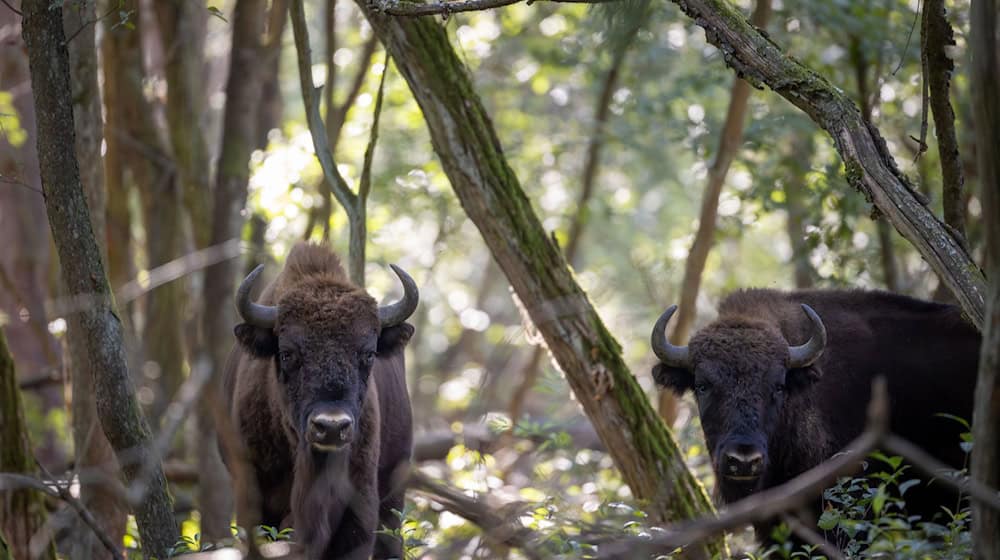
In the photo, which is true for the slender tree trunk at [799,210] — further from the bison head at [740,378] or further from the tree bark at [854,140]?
the tree bark at [854,140]

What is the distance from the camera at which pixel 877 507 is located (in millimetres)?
3893

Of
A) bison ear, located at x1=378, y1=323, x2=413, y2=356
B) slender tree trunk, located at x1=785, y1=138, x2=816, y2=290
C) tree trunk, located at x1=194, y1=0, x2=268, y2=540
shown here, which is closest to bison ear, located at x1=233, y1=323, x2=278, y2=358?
bison ear, located at x1=378, y1=323, x2=413, y2=356

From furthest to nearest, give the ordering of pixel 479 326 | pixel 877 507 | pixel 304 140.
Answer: pixel 479 326
pixel 304 140
pixel 877 507

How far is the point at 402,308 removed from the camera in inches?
271

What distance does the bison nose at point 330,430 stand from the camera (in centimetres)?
593

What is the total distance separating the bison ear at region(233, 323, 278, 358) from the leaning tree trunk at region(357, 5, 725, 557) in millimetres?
1692

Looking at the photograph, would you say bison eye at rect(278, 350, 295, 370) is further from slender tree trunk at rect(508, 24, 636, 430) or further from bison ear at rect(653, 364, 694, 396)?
slender tree trunk at rect(508, 24, 636, 430)

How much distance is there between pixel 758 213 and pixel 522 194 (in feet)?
13.4

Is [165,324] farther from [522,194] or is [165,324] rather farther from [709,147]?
[709,147]

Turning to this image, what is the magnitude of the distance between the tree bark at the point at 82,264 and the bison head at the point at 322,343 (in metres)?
0.98

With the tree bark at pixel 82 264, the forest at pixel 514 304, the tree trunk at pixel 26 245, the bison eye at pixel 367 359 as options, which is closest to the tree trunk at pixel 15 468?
the forest at pixel 514 304

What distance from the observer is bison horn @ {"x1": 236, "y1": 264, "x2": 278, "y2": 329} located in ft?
21.4

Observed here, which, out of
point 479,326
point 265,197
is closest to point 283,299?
point 265,197

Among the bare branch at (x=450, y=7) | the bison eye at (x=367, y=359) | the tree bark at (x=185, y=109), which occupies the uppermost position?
the tree bark at (x=185, y=109)
